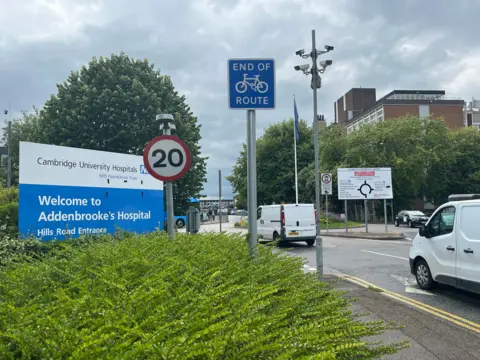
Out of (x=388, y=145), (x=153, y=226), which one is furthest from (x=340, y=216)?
(x=153, y=226)

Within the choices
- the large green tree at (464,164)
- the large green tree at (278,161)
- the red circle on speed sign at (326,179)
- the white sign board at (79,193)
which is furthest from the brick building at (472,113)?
the white sign board at (79,193)

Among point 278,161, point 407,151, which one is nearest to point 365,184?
point 407,151

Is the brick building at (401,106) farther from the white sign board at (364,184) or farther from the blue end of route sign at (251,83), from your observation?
the blue end of route sign at (251,83)

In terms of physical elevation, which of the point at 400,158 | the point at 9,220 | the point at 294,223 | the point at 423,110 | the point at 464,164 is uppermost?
the point at 423,110

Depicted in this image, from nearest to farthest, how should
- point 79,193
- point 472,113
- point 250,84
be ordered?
point 250,84
point 79,193
point 472,113

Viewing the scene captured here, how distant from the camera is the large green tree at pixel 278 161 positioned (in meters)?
48.7

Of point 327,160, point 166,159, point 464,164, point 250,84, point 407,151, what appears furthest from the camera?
point 327,160

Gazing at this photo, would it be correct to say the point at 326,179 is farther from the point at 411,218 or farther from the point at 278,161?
the point at 278,161

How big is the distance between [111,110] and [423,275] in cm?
1819

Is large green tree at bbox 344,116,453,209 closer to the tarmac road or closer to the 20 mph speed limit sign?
the tarmac road

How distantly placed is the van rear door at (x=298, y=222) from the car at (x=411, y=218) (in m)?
16.5

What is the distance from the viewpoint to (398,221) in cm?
3572

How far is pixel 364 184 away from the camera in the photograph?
90.5ft

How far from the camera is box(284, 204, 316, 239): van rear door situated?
18.9m
